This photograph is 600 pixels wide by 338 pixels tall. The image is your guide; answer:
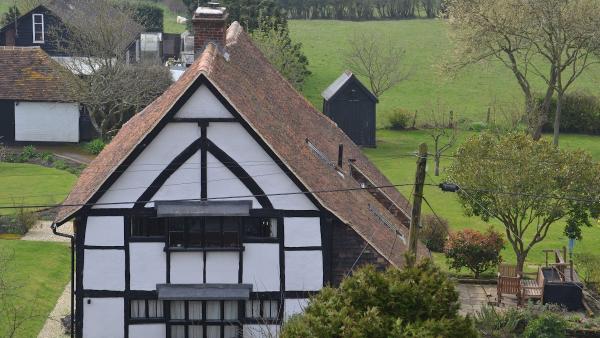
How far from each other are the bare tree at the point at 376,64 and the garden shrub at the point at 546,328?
40245 mm

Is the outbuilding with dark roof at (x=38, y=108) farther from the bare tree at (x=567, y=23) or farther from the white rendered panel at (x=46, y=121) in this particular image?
the bare tree at (x=567, y=23)

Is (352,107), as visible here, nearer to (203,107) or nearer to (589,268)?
(589,268)

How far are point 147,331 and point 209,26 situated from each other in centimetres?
884

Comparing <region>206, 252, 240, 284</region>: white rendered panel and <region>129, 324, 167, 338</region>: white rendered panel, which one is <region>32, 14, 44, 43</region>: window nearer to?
<region>129, 324, 167, 338</region>: white rendered panel

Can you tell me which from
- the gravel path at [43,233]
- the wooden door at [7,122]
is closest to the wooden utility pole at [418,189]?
the gravel path at [43,233]

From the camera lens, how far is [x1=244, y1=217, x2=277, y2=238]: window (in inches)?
970

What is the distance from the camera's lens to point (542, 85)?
73562 millimetres

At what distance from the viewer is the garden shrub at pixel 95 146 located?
51.8m

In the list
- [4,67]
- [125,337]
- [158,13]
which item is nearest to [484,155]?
[125,337]

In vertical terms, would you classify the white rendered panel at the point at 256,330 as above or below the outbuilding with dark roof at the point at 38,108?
below

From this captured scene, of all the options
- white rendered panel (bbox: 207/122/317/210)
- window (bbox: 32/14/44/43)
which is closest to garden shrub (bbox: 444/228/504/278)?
white rendered panel (bbox: 207/122/317/210)

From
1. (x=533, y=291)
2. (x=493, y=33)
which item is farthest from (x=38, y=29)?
(x=533, y=291)

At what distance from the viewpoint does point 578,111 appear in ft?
211

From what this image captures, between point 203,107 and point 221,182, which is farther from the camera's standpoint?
point 221,182
